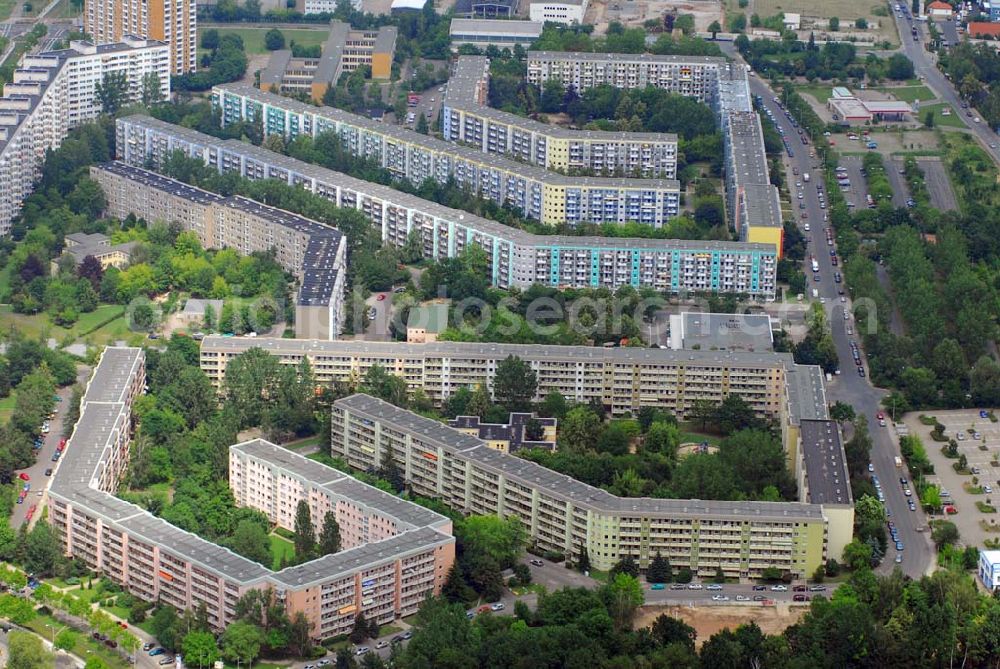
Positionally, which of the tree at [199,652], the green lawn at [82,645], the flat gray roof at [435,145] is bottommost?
the green lawn at [82,645]

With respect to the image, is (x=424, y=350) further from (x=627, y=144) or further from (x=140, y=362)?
(x=627, y=144)

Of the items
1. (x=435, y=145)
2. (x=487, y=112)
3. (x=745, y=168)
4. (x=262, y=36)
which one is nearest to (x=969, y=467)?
(x=745, y=168)

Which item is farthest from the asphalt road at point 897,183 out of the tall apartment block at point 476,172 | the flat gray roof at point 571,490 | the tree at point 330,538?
the tree at point 330,538

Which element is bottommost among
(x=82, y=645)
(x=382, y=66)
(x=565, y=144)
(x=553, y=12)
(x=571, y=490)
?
(x=82, y=645)

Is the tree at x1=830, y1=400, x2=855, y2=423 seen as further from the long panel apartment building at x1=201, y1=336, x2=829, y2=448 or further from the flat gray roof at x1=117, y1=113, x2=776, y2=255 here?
the flat gray roof at x1=117, y1=113, x2=776, y2=255

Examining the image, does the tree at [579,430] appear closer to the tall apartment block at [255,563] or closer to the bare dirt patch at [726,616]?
the tall apartment block at [255,563]

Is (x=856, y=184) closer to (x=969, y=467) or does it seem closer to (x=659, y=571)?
(x=969, y=467)
